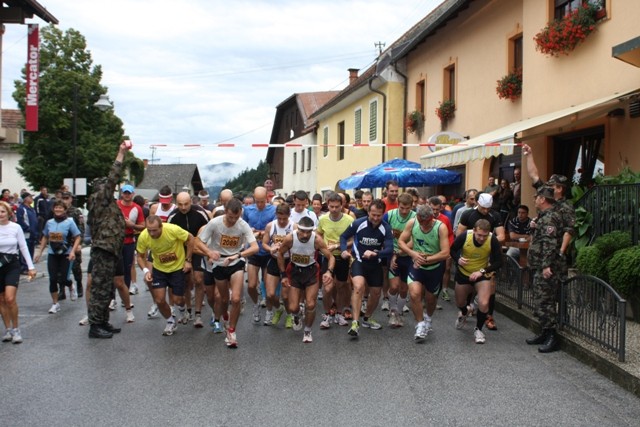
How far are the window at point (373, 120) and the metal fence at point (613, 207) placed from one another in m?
16.4

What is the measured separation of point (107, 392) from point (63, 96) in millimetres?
29754

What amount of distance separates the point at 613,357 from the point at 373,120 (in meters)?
20.8

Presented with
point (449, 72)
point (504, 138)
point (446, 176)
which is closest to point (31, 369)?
point (504, 138)

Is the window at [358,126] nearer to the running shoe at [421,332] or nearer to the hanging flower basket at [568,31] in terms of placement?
the hanging flower basket at [568,31]

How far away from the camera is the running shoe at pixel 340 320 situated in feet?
31.6

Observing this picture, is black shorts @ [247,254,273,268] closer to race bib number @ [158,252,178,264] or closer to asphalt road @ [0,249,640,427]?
asphalt road @ [0,249,640,427]

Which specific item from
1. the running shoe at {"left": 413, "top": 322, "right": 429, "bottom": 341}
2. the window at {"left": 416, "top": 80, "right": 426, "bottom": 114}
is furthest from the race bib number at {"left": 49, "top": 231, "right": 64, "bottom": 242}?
the window at {"left": 416, "top": 80, "right": 426, "bottom": 114}


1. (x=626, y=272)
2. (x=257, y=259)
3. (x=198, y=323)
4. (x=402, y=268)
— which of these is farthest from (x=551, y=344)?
(x=198, y=323)

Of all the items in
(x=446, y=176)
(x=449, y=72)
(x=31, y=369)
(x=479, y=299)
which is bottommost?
(x=31, y=369)

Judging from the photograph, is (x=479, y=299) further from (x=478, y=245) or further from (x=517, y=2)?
(x=517, y=2)

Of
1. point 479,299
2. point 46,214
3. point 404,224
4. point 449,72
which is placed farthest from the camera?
point 449,72

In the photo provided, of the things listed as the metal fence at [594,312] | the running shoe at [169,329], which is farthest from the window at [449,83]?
the running shoe at [169,329]

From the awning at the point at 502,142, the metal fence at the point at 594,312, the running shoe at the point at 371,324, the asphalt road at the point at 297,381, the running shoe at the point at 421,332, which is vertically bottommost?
the asphalt road at the point at 297,381

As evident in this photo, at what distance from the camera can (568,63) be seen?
12.3 metres
